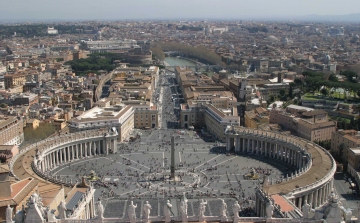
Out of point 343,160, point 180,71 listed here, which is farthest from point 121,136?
point 180,71

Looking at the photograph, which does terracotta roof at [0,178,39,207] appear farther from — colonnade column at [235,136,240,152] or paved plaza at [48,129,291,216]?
colonnade column at [235,136,240,152]

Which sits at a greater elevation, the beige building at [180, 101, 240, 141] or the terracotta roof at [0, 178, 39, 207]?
the terracotta roof at [0, 178, 39, 207]

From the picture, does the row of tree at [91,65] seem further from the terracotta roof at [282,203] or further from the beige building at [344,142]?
the terracotta roof at [282,203]

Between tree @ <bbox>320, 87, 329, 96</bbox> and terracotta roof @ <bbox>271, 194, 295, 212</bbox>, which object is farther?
tree @ <bbox>320, 87, 329, 96</bbox>

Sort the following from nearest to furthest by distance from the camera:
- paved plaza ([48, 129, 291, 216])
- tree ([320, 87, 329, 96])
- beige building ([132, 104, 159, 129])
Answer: paved plaza ([48, 129, 291, 216]), beige building ([132, 104, 159, 129]), tree ([320, 87, 329, 96])

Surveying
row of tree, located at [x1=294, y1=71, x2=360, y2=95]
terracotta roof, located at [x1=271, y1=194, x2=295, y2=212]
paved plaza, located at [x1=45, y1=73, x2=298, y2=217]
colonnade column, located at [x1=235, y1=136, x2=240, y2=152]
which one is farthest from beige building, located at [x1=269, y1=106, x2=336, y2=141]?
terracotta roof, located at [x1=271, y1=194, x2=295, y2=212]

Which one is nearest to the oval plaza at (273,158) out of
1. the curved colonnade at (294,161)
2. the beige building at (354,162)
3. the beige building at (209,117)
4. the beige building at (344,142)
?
the curved colonnade at (294,161)
